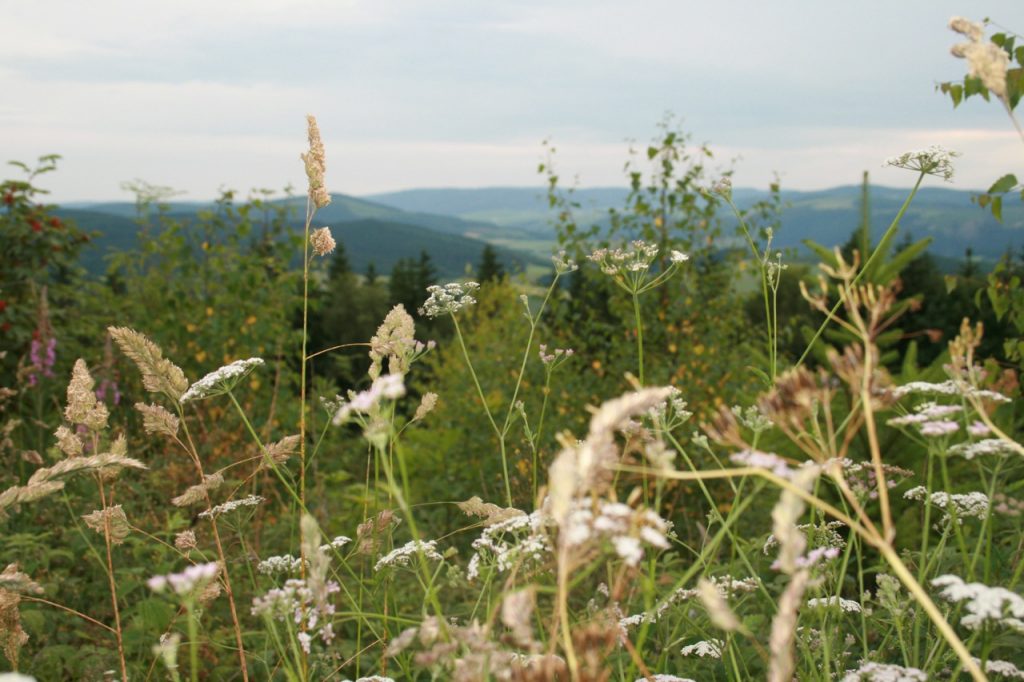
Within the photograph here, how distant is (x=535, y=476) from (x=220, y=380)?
1026 mm

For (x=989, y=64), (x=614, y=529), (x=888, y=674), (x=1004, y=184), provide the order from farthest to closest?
1. (x=1004, y=184)
2. (x=888, y=674)
3. (x=989, y=64)
4. (x=614, y=529)

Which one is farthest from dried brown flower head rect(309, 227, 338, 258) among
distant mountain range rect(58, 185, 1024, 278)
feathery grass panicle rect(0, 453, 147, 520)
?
distant mountain range rect(58, 185, 1024, 278)

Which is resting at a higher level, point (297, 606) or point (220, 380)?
point (220, 380)

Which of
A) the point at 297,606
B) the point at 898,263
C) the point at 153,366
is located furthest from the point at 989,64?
the point at 898,263

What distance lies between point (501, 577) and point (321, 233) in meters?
2.37

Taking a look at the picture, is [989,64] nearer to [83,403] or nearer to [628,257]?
[628,257]

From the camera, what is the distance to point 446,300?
116 inches

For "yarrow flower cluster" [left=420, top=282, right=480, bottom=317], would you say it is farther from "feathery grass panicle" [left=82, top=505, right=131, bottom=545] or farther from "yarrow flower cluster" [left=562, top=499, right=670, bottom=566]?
"yarrow flower cluster" [left=562, top=499, right=670, bottom=566]

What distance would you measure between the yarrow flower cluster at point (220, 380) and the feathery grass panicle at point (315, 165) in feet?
1.62

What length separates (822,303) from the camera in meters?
1.55

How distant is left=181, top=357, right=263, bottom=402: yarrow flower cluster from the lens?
7.39 feet

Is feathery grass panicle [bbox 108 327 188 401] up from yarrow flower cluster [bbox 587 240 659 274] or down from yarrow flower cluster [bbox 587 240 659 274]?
down

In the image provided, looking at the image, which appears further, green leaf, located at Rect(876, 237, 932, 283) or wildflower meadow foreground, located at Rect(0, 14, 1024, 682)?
green leaf, located at Rect(876, 237, 932, 283)

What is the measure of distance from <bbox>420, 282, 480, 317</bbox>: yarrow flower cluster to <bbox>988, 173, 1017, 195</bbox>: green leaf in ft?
7.07
